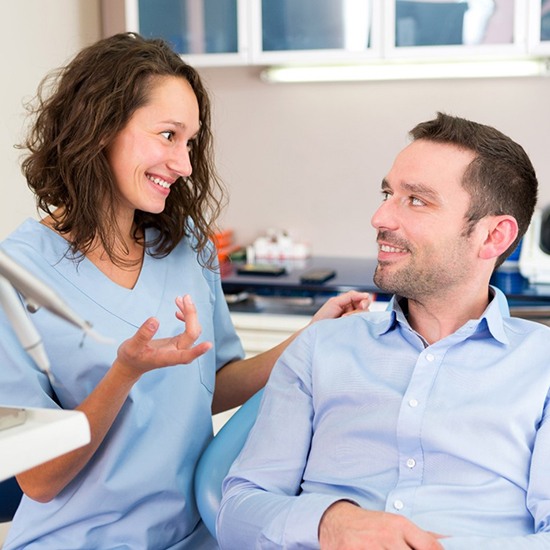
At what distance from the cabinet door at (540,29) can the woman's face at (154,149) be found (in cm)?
165

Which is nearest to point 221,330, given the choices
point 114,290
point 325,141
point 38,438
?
point 114,290

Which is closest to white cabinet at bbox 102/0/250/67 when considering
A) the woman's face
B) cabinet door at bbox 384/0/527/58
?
cabinet door at bbox 384/0/527/58

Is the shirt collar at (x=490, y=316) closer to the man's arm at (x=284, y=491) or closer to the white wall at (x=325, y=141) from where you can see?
the man's arm at (x=284, y=491)

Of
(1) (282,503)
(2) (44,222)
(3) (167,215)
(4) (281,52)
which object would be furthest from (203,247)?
(4) (281,52)

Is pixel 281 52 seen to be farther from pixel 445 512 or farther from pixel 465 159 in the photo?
pixel 445 512

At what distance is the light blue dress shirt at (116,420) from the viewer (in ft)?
4.84

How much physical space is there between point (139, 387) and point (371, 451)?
1.39 ft

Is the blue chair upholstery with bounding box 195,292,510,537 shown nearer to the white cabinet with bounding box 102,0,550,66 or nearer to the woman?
the woman

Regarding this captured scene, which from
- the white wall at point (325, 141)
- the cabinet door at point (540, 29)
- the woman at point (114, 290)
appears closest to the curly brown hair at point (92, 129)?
the woman at point (114, 290)

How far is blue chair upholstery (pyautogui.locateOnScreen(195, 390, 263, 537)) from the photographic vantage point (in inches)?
60.6

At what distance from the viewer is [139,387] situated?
1.54m

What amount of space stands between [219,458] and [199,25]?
2067 millimetres

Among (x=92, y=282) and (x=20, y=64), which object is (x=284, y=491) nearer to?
(x=92, y=282)

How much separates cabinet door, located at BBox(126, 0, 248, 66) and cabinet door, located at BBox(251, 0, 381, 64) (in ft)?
0.24
